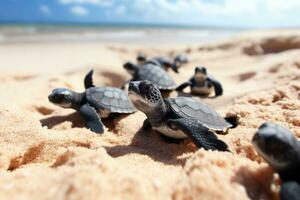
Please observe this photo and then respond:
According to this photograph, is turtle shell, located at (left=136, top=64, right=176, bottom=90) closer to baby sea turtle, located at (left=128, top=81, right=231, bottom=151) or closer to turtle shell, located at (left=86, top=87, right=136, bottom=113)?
turtle shell, located at (left=86, top=87, right=136, bottom=113)

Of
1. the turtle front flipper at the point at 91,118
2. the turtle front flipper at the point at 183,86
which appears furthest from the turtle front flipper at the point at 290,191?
the turtle front flipper at the point at 183,86

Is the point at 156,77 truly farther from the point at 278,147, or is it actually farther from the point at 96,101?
the point at 278,147

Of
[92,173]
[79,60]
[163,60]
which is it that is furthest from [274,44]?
[92,173]

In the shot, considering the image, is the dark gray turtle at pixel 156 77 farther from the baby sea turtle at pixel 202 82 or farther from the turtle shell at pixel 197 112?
the turtle shell at pixel 197 112

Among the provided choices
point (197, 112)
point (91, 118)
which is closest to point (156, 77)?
point (91, 118)

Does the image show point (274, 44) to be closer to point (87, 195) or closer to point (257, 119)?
point (257, 119)
